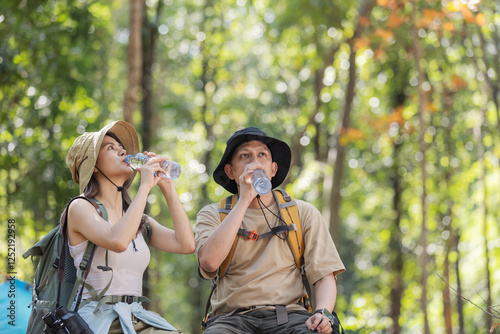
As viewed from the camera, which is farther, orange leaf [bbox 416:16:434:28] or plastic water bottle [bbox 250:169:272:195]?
orange leaf [bbox 416:16:434:28]

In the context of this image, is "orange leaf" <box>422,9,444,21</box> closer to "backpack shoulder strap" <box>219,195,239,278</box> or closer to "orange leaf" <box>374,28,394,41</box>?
"orange leaf" <box>374,28,394,41</box>

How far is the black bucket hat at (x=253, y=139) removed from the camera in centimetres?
388

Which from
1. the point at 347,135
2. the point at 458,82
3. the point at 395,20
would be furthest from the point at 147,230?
the point at 458,82

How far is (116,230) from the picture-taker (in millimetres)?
3080

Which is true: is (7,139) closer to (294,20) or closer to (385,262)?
(294,20)

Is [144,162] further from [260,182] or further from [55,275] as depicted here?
[55,275]

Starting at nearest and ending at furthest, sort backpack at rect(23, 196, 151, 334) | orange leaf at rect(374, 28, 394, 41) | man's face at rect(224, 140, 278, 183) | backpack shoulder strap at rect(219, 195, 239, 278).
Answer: backpack at rect(23, 196, 151, 334), backpack shoulder strap at rect(219, 195, 239, 278), man's face at rect(224, 140, 278, 183), orange leaf at rect(374, 28, 394, 41)

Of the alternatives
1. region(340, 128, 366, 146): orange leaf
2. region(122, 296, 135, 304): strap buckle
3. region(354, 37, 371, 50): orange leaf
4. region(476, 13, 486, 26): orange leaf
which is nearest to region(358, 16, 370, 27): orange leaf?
region(354, 37, 371, 50): orange leaf

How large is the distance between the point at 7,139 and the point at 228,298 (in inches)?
208

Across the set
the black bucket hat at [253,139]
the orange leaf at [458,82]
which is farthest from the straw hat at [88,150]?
the orange leaf at [458,82]

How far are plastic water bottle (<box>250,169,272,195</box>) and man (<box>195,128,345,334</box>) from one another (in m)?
0.03

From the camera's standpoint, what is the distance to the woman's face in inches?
138

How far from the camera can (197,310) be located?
1616 centimetres

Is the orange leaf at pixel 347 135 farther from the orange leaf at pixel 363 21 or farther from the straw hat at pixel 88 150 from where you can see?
the straw hat at pixel 88 150
